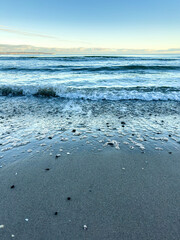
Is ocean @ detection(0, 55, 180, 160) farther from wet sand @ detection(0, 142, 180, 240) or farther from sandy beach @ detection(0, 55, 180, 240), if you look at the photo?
wet sand @ detection(0, 142, 180, 240)

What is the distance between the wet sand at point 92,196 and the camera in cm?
213

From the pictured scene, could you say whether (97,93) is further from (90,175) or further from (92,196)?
(92,196)

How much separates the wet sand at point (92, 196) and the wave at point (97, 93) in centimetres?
625

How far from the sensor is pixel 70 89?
10.9 meters

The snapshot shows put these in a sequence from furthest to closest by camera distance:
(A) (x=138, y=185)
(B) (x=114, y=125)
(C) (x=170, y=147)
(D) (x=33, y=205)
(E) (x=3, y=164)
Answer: (B) (x=114, y=125) → (C) (x=170, y=147) → (E) (x=3, y=164) → (A) (x=138, y=185) → (D) (x=33, y=205)

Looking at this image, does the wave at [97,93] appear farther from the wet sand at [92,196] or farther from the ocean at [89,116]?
the wet sand at [92,196]

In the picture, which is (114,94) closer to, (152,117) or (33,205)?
(152,117)

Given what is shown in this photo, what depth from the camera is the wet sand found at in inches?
84.0

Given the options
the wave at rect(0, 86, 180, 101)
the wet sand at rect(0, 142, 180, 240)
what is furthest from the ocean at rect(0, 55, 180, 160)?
the wet sand at rect(0, 142, 180, 240)

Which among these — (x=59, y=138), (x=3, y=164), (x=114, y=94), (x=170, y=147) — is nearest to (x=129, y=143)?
(x=170, y=147)

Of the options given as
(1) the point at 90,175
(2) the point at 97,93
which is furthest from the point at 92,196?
(2) the point at 97,93

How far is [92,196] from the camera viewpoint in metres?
2.72

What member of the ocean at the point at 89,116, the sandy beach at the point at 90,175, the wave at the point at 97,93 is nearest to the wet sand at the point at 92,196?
the sandy beach at the point at 90,175

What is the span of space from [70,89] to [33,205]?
920 cm
